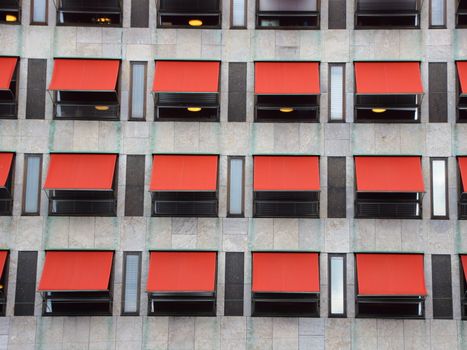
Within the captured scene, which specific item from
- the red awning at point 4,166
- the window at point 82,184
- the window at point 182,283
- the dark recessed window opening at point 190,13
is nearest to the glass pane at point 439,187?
the window at point 182,283

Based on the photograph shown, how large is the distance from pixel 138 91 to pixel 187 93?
1.88 meters

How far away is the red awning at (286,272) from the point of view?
77.1ft

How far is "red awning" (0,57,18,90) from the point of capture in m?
24.7

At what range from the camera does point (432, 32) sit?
25484 millimetres

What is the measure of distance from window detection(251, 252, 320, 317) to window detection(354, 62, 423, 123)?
18.3 ft

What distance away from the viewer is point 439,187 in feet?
81.6

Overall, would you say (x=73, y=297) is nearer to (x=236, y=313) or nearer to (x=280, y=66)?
(x=236, y=313)

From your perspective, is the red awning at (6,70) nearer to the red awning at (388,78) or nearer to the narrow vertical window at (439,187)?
the red awning at (388,78)

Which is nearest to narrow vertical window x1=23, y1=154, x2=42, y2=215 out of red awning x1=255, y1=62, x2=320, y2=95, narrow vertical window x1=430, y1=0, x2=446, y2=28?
red awning x1=255, y1=62, x2=320, y2=95

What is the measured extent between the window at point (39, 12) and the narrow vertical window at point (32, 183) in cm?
505

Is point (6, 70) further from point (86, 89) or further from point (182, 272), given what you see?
point (182, 272)

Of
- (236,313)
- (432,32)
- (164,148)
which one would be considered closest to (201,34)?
(164,148)

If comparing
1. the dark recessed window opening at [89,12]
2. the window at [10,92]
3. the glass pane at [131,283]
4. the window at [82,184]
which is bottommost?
the glass pane at [131,283]

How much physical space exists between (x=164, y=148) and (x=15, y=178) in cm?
543
